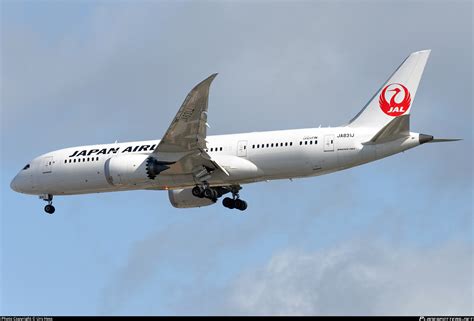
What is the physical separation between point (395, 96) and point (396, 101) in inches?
10.7

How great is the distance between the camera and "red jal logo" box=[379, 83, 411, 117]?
54.5 metres

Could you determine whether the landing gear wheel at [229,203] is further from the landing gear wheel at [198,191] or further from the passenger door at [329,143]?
the passenger door at [329,143]

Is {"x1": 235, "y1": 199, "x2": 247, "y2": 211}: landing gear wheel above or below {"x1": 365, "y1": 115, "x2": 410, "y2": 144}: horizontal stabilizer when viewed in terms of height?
above

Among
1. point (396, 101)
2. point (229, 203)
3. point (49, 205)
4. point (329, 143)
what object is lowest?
point (329, 143)

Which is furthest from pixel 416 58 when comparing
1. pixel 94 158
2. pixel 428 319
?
pixel 428 319

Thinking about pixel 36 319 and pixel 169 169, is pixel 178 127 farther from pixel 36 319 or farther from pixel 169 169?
pixel 36 319

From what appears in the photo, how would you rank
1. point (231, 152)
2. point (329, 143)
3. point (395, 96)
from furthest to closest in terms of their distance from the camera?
point (231, 152), point (395, 96), point (329, 143)

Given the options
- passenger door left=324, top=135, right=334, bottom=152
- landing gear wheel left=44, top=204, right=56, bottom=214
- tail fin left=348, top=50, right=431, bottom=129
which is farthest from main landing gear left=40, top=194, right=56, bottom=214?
tail fin left=348, top=50, right=431, bottom=129

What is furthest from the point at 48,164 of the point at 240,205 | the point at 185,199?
the point at 240,205

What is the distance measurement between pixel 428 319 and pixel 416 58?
65.1 ft

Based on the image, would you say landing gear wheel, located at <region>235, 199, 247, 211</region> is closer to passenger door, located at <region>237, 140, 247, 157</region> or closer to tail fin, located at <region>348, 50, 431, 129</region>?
passenger door, located at <region>237, 140, 247, 157</region>

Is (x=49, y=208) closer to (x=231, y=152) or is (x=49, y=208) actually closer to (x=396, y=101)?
(x=231, y=152)

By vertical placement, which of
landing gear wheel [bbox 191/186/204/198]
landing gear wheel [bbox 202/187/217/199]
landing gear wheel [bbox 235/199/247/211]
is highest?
landing gear wheel [bbox 235/199/247/211]

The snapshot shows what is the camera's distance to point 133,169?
54.6m
